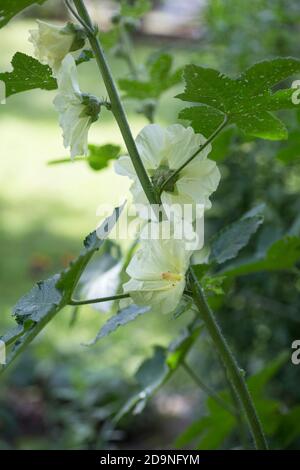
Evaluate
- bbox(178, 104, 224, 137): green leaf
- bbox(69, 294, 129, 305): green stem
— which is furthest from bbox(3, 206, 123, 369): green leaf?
bbox(178, 104, 224, 137): green leaf

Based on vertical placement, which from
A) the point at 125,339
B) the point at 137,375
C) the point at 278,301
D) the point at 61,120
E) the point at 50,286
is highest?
the point at 61,120

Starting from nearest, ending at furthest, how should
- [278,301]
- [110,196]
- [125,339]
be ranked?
[278,301] < [125,339] < [110,196]

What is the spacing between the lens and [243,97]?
0.62m

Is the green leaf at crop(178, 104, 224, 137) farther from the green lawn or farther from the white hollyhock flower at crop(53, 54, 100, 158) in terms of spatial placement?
the green lawn

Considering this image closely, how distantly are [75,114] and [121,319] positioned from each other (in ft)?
0.64

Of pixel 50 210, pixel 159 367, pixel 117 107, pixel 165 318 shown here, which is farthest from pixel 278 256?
pixel 50 210

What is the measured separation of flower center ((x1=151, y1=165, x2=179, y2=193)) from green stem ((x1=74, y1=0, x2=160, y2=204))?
19mm

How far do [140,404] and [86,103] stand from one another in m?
0.34

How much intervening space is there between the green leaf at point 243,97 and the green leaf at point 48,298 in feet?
0.38

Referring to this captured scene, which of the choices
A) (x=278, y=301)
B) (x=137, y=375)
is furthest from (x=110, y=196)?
(x=137, y=375)

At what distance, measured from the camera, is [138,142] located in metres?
0.66

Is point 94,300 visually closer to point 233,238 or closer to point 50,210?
point 233,238
